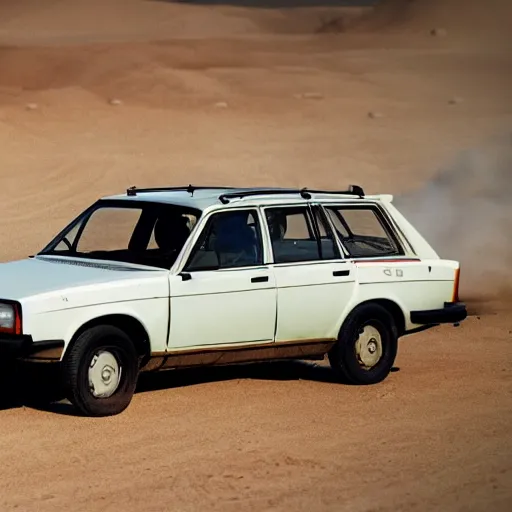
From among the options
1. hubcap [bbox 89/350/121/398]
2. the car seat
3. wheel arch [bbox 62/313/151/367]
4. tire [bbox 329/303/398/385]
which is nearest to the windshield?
the car seat

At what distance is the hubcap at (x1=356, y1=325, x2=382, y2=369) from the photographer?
39.9 feet

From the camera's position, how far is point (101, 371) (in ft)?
34.7

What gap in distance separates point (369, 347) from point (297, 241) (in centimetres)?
98

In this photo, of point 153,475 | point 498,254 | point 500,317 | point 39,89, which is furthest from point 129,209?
point 39,89

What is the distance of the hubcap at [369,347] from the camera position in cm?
1216

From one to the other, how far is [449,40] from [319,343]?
38338 millimetres

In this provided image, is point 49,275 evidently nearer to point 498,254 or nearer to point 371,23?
point 498,254

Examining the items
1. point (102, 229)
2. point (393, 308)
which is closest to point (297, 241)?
point (393, 308)

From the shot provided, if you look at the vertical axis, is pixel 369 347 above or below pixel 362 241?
below

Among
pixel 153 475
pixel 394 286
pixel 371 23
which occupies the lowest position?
pixel 153 475

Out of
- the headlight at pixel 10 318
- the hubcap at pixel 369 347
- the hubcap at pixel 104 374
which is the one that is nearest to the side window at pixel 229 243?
the hubcap at pixel 104 374

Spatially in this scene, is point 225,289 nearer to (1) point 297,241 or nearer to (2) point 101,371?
(1) point 297,241

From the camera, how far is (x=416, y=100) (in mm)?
38906

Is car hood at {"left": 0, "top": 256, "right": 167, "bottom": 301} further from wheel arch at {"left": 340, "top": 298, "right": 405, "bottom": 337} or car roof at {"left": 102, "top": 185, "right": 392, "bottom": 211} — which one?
wheel arch at {"left": 340, "top": 298, "right": 405, "bottom": 337}
